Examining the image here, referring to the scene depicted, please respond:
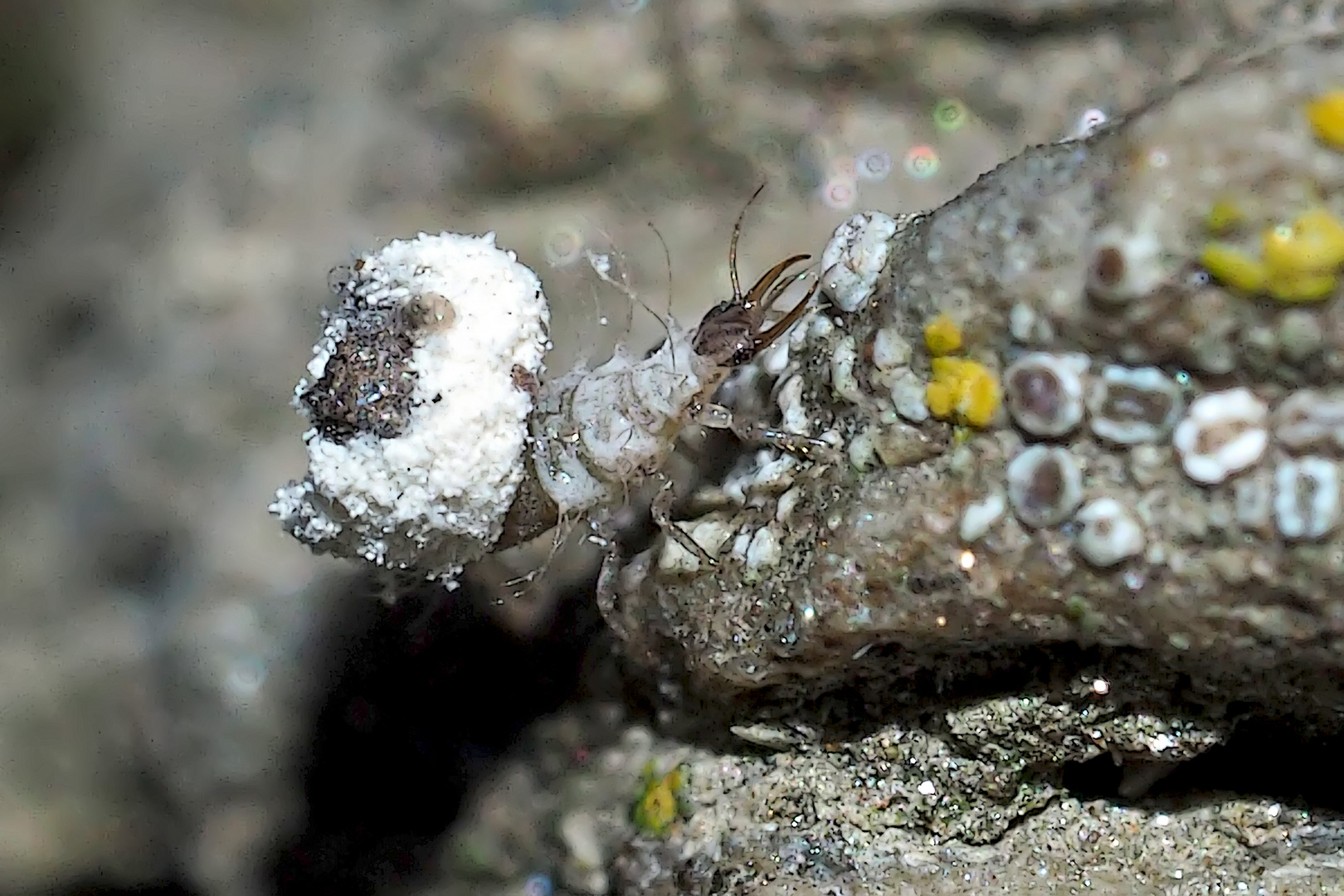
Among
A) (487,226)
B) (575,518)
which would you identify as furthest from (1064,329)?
(487,226)

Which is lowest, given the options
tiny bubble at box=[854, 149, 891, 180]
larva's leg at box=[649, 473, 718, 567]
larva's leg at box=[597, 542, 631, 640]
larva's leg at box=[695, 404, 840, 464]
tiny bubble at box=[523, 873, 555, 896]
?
tiny bubble at box=[523, 873, 555, 896]

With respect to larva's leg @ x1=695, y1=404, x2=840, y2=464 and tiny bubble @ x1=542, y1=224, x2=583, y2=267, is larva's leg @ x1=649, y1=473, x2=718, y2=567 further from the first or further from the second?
tiny bubble @ x1=542, y1=224, x2=583, y2=267

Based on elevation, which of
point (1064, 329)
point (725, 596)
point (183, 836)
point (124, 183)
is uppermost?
point (124, 183)

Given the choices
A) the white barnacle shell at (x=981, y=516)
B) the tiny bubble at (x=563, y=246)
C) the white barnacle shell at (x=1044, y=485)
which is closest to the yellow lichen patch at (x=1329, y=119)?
the white barnacle shell at (x=1044, y=485)

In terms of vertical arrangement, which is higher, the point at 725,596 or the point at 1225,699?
the point at 725,596

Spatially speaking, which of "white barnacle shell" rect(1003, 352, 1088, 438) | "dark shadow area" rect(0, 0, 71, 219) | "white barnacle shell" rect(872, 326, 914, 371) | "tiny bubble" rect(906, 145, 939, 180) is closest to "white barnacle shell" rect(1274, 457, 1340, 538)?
"white barnacle shell" rect(1003, 352, 1088, 438)

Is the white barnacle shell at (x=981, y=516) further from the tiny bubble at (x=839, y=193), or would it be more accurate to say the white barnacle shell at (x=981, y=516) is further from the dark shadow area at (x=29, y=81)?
the dark shadow area at (x=29, y=81)

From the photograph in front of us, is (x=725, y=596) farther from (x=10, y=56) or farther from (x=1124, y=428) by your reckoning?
(x=10, y=56)
